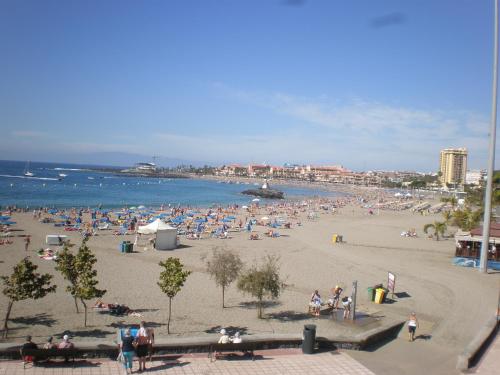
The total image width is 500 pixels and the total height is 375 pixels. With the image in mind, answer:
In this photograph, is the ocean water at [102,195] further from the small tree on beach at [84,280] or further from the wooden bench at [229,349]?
the wooden bench at [229,349]

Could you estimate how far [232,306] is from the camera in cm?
1262

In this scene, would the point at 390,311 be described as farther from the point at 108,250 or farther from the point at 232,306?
the point at 108,250

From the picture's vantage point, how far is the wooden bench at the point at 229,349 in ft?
25.0

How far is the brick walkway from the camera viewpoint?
22.2 ft

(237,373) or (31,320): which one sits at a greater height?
(237,373)

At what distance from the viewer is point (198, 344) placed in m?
7.77

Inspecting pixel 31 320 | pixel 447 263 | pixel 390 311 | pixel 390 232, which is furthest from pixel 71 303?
pixel 390 232

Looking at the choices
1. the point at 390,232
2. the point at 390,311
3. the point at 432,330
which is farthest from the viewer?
the point at 390,232

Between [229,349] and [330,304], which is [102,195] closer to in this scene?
[330,304]

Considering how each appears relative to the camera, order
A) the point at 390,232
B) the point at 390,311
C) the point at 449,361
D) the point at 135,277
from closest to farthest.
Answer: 1. the point at 449,361
2. the point at 390,311
3. the point at 135,277
4. the point at 390,232

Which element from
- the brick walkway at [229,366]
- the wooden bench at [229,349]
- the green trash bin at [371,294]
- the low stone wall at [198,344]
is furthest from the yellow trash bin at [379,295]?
the wooden bench at [229,349]

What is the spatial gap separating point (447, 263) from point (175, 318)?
14972mm

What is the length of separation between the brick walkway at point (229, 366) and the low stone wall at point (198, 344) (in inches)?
5.5

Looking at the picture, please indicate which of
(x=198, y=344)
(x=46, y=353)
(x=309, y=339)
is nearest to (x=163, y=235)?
(x=198, y=344)
